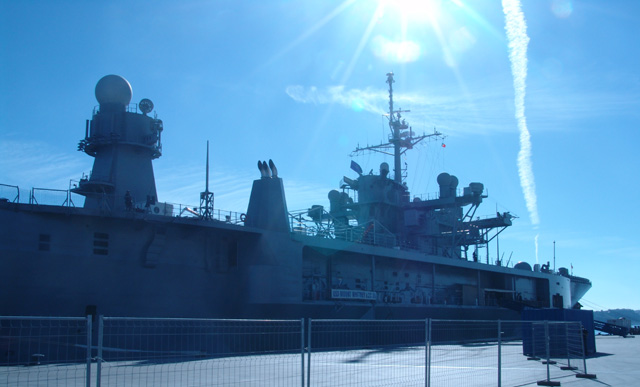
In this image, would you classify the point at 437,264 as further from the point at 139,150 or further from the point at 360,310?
the point at 139,150

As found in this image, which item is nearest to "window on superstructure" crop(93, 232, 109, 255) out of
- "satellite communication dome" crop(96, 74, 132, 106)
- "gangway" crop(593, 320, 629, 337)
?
"satellite communication dome" crop(96, 74, 132, 106)

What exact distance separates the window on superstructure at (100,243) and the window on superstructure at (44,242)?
5.65ft

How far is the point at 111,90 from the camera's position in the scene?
29.1 metres

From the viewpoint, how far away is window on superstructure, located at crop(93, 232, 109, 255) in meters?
23.4

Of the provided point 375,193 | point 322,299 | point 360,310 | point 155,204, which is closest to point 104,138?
point 155,204

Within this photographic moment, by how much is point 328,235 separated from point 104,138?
12.7 meters

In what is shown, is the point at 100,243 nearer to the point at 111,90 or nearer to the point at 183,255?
the point at 183,255

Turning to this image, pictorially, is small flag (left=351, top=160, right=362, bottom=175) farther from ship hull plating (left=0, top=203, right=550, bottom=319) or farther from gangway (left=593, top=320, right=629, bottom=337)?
gangway (left=593, top=320, right=629, bottom=337)

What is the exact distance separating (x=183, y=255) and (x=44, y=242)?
577 centimetres

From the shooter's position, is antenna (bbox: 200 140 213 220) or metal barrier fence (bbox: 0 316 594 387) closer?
metal barrier fence (bbox: 0 316 594 387)

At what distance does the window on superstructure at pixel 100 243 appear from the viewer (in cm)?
2344

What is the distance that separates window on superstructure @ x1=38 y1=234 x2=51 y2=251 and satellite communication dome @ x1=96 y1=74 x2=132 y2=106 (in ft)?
30.0

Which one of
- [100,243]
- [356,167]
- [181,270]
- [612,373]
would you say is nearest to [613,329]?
[356,167]

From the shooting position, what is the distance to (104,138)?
1112 inches
